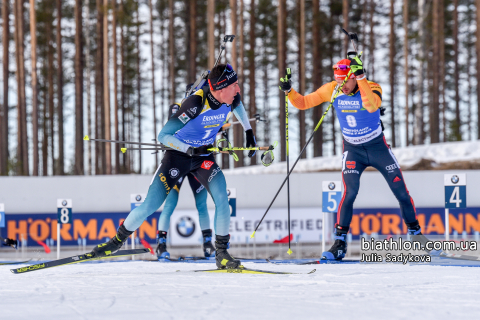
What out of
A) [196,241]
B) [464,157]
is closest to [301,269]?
[196,241]

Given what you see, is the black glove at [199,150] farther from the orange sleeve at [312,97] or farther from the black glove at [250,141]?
the orange sleeve at [312,97]

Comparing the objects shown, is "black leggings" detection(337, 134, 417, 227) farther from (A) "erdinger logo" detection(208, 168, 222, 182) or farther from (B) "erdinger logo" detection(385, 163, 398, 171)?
(A) "erdinger logo" detection(208, 168, 222, 182)

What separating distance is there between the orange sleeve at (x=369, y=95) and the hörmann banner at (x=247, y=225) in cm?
616

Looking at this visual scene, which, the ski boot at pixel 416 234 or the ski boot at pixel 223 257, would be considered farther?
the ski boot at pixel 416 234

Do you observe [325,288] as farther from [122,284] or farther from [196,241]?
[196,241]

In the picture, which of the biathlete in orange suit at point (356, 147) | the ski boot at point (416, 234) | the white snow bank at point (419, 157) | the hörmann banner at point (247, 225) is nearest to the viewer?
the biathlete in orange suit at point (356, 147)

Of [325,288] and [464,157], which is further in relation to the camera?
[464,157]

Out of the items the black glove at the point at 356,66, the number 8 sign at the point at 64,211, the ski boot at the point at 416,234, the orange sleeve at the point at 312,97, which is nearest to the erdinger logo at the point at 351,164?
the orange sleeve at the point at 312,97

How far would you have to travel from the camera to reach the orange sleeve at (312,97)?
17.1 feet

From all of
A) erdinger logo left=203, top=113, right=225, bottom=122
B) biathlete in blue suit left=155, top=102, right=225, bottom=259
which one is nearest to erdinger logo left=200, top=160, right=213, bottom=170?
erdinger logo left=203, top=113, right=225, bottom=122

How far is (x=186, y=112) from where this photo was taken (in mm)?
4395

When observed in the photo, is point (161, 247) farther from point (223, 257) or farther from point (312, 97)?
point (312, 97)

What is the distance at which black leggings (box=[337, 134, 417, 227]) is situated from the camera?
5.04m

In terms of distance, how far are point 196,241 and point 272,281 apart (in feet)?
23.9
